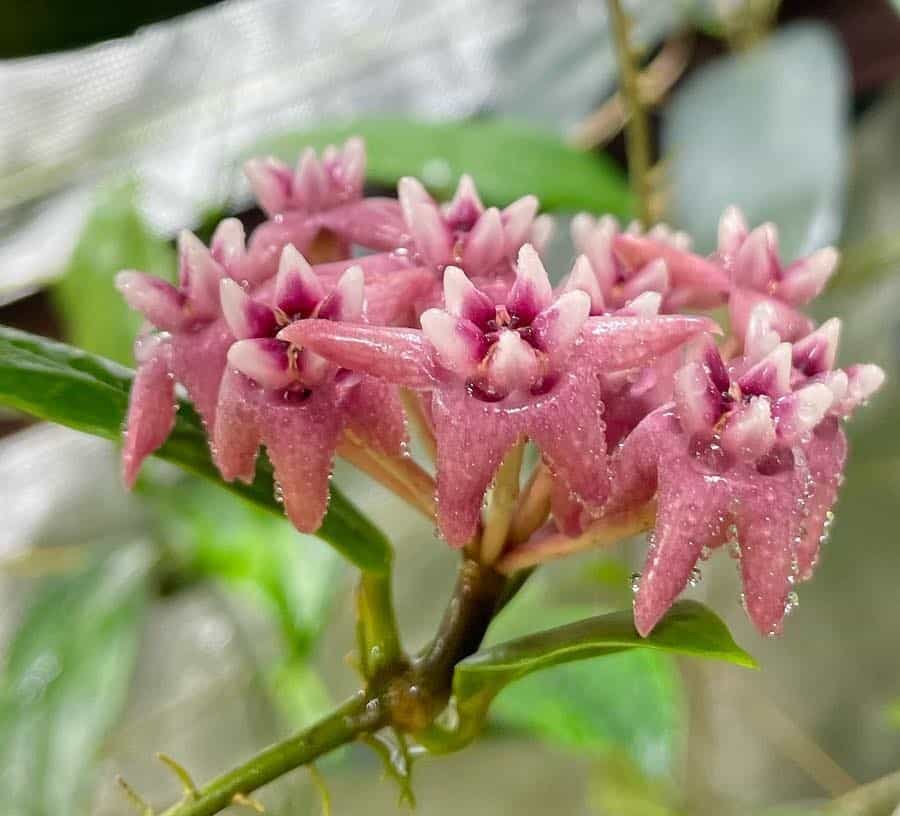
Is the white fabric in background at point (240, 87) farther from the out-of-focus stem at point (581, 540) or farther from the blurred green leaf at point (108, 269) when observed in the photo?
the out-of-focus stem at point (581, 540)

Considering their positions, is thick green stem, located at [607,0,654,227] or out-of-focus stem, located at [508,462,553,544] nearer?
out-of-focus stem, located at [508,462,553,544]

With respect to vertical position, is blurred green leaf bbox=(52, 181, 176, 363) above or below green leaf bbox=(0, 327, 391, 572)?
below

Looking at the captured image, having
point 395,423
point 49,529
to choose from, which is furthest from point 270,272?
point 49,529

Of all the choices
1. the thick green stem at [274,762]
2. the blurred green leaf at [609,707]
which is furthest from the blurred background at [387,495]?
the thick green stem at [274,762]

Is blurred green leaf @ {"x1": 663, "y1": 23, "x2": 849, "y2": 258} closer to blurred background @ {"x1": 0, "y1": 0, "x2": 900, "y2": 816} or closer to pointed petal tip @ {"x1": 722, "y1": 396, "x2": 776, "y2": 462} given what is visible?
blurred background @ {"x1": 0, "y1": 0, "x2": 900, "y2": 816}

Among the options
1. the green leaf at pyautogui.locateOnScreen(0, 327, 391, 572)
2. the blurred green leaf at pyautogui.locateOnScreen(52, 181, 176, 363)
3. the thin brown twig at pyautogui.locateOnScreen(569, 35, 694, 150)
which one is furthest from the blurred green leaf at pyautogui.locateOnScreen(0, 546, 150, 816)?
the thin brown twig at pyautogui.locateOnScreen(569, 35, 694, 150)

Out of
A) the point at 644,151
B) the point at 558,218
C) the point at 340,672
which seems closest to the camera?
the point at 644,151

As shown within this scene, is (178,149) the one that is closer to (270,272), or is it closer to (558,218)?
(558,218)
